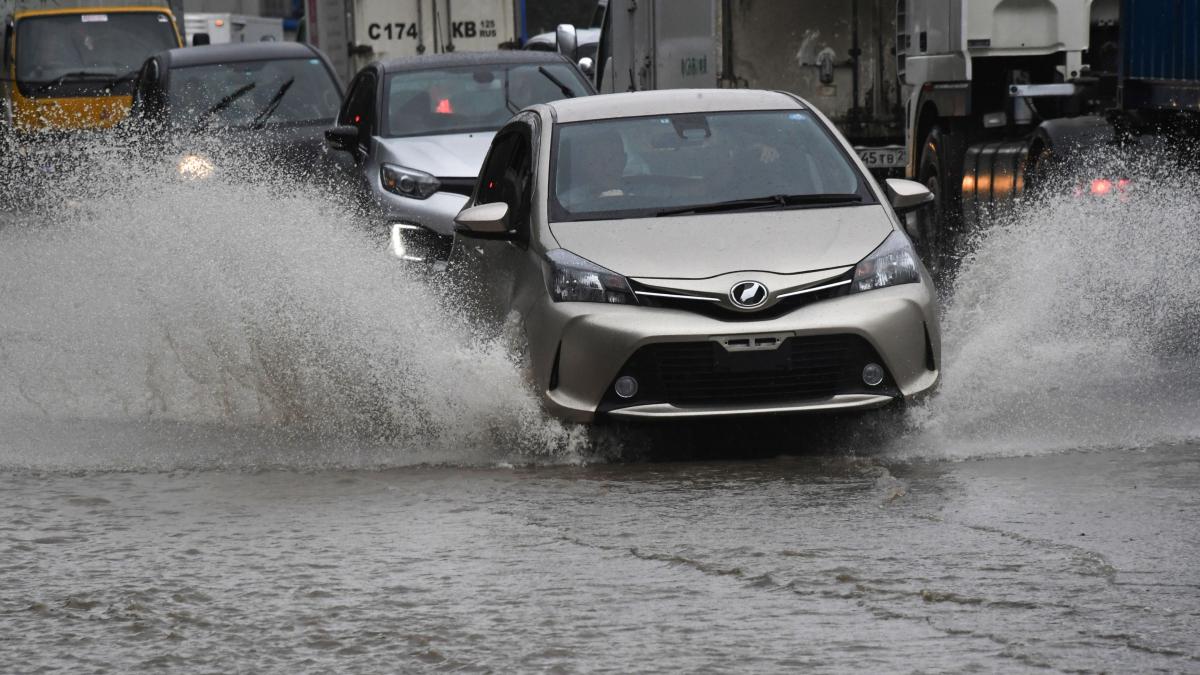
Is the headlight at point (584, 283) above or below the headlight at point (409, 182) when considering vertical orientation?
above

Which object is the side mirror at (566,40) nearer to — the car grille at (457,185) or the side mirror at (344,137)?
the side mirror at (344,137)

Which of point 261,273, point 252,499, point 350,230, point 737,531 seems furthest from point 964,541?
point 350,230

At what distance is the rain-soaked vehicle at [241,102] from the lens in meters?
17.2

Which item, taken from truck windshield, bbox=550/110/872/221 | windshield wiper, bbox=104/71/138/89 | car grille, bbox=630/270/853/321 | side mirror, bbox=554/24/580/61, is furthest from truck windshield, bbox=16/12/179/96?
car grille, bbox=630/270/853/321

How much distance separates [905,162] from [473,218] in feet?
36.0

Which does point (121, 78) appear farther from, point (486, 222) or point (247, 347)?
point (486, 222)

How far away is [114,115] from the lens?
29562 mm

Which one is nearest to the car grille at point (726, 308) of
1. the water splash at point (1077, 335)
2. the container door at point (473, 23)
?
the water splash at point (1077, 335)

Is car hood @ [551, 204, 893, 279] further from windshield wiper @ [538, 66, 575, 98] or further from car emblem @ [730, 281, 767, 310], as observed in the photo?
windshield wiper @ [538, 66, 575, 98]

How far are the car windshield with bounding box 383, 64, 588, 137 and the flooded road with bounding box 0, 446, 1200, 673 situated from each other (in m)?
Answer: 7.52

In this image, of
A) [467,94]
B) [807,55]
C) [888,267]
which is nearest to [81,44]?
[807,55]

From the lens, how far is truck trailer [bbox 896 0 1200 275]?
12.6m

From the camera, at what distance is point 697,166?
8984 mm

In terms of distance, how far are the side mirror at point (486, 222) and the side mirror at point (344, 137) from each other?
626cm
